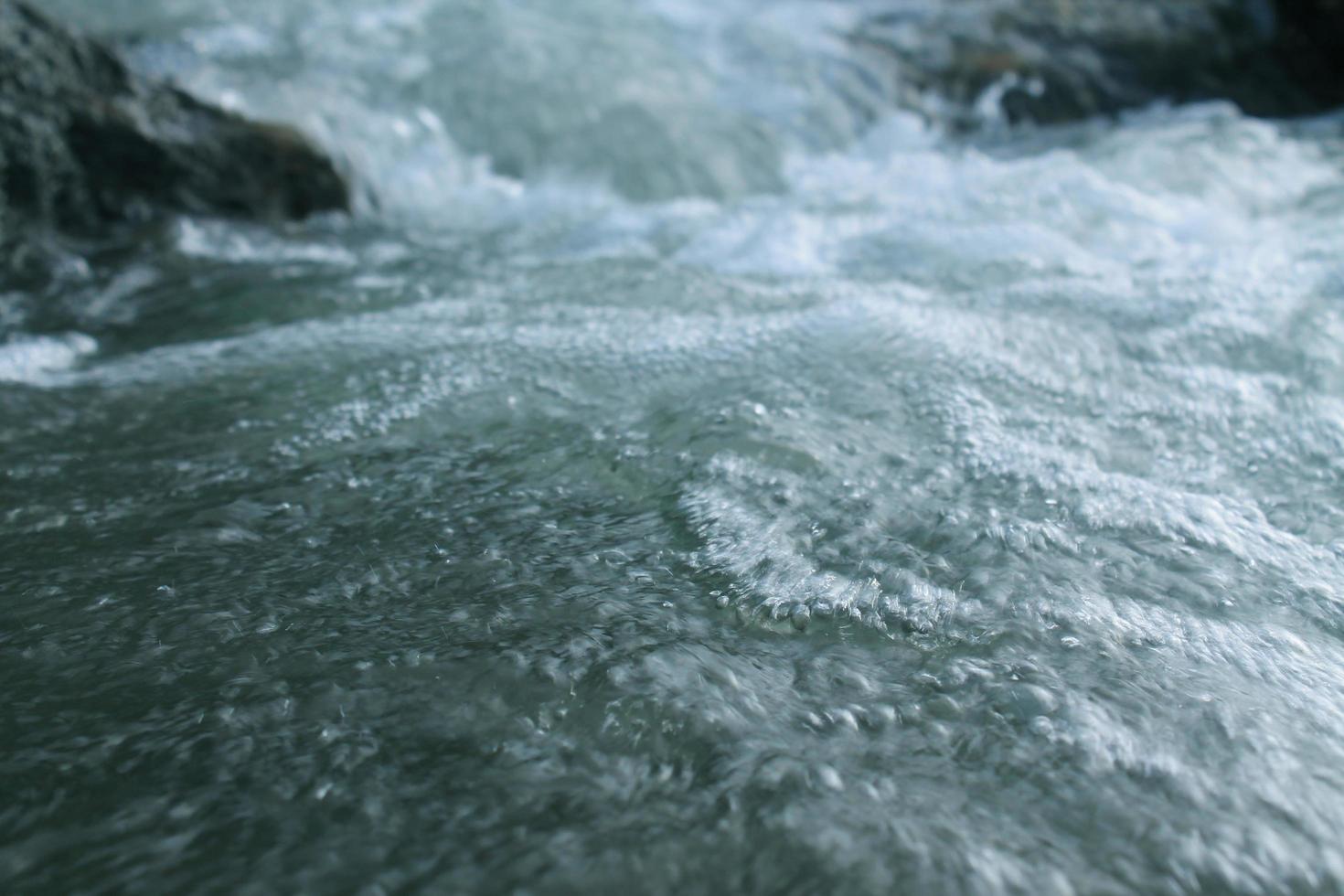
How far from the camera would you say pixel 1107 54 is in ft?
20.7

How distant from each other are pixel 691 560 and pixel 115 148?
3.36 m

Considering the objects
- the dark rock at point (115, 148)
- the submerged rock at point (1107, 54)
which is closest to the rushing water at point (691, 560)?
the dark rock at point (115, 148)

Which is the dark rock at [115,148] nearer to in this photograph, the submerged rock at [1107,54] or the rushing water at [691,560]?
the rushing water at [691,560]

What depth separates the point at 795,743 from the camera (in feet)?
4.13

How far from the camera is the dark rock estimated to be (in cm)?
368

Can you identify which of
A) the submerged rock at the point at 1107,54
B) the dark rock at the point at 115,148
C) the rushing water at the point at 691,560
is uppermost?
the submerged rock at the point at 1107,54

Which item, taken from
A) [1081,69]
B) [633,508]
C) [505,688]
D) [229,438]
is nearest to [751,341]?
[633,508]

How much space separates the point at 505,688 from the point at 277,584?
490 mm

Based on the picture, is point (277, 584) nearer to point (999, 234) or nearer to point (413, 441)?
point (413, 441)

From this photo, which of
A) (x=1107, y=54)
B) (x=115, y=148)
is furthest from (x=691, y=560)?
(x=1107, y=54)

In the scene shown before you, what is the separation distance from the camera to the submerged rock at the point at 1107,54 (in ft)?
19.7

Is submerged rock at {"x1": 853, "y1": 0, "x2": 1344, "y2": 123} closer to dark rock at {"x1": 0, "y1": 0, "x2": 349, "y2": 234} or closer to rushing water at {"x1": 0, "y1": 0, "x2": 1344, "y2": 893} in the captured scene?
rushing water at {"x1": 0, "y1": 0, "x2": 1344, "y2": 893}

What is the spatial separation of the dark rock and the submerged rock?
359cm

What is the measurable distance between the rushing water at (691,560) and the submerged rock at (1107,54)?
2.47 meters
